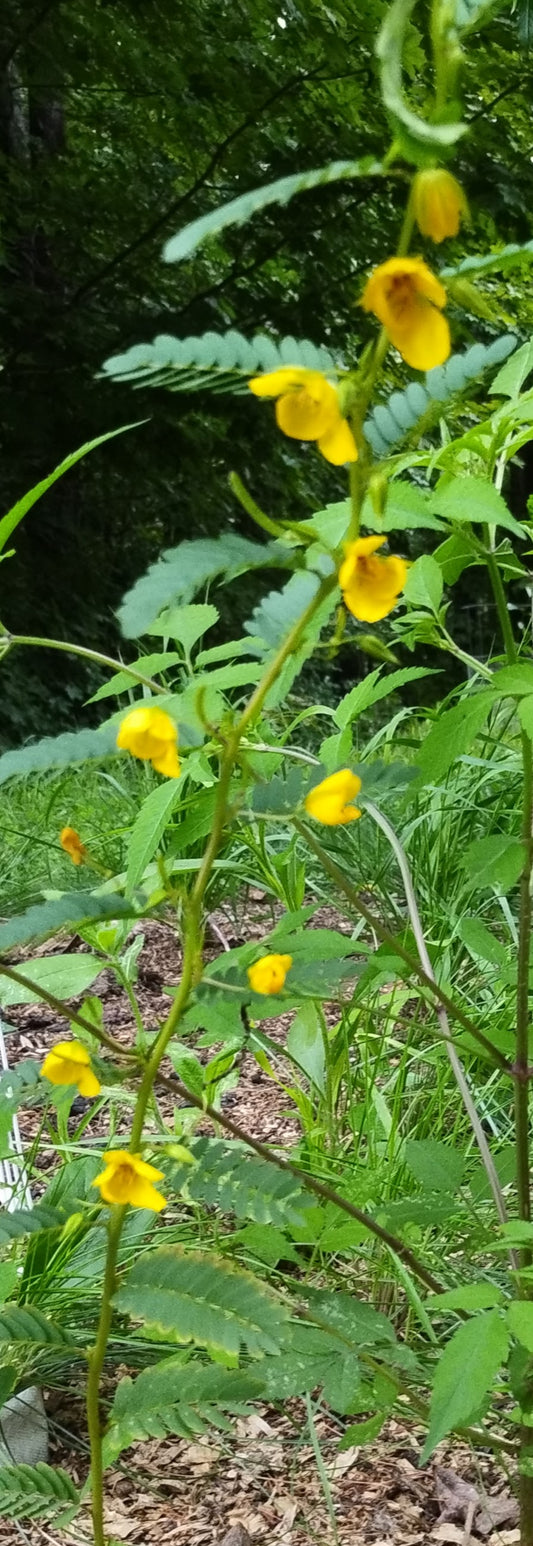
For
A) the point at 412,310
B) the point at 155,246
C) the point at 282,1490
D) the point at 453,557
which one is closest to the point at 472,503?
the point at 453,557

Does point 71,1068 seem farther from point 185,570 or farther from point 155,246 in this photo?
point 155,246

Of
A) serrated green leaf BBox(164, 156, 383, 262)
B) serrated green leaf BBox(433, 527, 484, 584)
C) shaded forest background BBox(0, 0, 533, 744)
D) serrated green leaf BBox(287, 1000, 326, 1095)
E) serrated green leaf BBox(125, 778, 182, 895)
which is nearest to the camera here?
serrated green leaf BBox(164, 156, 383, 262)

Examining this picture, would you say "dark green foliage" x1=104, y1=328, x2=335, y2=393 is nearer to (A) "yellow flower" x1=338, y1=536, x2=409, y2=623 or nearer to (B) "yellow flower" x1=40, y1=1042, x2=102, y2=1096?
(A) "yellow flower" x1=338, y1=536, x2=409, y2=623

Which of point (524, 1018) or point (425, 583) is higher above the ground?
point (425, 583)

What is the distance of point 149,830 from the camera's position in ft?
2.29

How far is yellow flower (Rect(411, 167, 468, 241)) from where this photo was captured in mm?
351

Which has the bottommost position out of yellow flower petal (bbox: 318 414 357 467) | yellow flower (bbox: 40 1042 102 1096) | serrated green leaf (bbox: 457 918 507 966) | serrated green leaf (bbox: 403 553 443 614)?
serrated green leaf (bbox: 457 918 507 966)

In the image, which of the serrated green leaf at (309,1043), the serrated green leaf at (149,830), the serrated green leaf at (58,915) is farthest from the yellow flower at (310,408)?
the serrated green leaf at (309,1043)

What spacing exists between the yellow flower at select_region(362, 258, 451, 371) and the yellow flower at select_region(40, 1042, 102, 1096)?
31 centimetres

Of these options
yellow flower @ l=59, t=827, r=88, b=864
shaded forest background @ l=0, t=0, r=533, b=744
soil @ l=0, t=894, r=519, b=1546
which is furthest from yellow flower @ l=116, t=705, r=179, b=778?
shaded forest background @ l=0, t=0, r=533, b=744

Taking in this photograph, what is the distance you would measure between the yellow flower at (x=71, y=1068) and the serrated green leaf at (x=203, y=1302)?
3.9 inches

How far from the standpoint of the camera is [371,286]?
1.16 feet

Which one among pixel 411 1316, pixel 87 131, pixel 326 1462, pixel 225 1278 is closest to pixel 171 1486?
pixel 326 1462

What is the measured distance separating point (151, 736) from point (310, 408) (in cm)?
13
